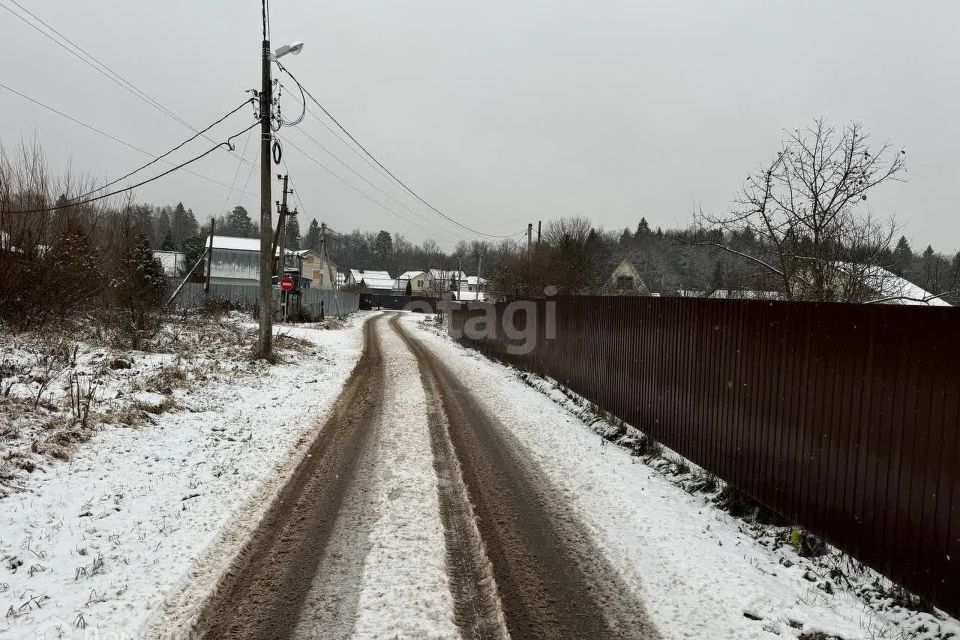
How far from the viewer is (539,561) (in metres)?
3.73

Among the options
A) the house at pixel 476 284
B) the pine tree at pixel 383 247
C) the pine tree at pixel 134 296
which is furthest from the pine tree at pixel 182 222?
the pine tree at pixel 134 296

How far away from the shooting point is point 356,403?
9.19 meters

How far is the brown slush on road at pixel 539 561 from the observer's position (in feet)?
9.86

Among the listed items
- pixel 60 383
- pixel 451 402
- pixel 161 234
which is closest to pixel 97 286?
pixel 60 383

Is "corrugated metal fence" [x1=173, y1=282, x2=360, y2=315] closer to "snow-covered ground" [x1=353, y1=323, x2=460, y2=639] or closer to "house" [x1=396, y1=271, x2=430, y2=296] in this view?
"snow-covered ground" [x1=353, y1=323, x2=460, y2=639]

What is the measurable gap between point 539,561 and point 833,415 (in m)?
2.68

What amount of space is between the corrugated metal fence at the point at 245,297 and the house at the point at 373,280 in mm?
55463

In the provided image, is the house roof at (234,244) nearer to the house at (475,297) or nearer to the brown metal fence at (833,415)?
the house at (475,297)

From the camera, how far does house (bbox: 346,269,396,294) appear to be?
104 metres

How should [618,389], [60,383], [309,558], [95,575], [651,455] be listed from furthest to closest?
1. [618,389]
2. [60,383]
3. [651,455]
4. [309,558]
5. [95,575]

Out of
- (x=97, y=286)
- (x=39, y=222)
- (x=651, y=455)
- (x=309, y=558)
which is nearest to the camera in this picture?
(x=309, y=558)

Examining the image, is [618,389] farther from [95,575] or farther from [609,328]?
[95,575]

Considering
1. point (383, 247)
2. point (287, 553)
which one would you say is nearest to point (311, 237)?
point (383, 247)

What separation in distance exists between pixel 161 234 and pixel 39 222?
103 m
